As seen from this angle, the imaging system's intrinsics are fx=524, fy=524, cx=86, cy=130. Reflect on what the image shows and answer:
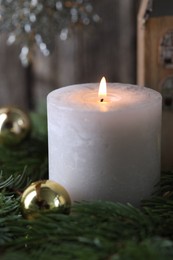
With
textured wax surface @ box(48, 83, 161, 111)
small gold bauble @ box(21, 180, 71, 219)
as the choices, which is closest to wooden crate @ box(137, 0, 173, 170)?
textured wax surface @ box(48, 83, 161, 111)

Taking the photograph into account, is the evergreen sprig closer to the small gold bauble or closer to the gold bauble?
the small gold bauble

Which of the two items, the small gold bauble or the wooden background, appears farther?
the wooden background

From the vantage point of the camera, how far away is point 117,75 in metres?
1.03

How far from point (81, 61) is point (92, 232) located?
0.62 meters

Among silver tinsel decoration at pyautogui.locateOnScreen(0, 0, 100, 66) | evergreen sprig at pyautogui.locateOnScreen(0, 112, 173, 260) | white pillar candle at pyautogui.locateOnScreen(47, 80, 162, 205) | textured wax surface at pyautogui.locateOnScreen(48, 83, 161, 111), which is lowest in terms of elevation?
evergreen sprig at pyautogui.locateOnScreen(0, 112, 173, 260)

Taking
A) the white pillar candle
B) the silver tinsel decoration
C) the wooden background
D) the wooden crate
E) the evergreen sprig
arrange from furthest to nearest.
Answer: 1. the wooden background
2. the silver tinsel decoration
3. the wooden crate
4. the white pillar candle
5. the evergreen sprig

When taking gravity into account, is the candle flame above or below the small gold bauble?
above

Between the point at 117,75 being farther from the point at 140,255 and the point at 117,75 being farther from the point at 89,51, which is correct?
the point at 140,255

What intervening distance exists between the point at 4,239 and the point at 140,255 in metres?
0.15

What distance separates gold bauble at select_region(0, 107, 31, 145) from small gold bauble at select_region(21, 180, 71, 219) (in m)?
0.27

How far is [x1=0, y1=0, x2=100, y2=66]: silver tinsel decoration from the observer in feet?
2.66

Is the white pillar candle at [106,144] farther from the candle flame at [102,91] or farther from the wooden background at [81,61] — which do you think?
the wooden background at [81,61]

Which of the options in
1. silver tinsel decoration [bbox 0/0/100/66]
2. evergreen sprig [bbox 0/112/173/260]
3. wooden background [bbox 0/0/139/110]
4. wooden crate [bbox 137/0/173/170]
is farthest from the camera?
wooden background [bbox 0/0/139/110]

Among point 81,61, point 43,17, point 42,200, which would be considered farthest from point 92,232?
point 81,61
